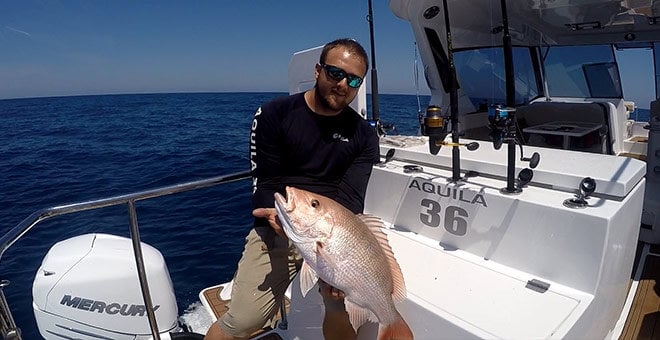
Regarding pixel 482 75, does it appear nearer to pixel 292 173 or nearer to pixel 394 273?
pixel 292 173

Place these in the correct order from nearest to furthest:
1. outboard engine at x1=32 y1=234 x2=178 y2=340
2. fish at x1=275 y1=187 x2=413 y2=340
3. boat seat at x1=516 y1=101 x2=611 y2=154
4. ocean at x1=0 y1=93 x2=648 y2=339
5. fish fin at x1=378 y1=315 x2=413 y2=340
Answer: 1. fish at x1=275 y1=187 x2=413 y2=340
2. fish fin at x1=378 y1=315 x2=413 y2=340
3. outboard engine at x1=32 y1=234 x2=178 y2=340
4. boat seat at x1=516 y1=101 x2=611 y2=154
5. ocean at x1=0 y1=93 x2=648 y2=339

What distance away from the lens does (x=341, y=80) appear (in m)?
2.26

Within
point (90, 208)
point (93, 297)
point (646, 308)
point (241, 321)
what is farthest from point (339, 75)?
point (646, 308)

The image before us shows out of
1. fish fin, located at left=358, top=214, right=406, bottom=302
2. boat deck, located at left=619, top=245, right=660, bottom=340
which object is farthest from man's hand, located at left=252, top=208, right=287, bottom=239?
boat deck, located at left=619, top=245, right=660, bottom=340

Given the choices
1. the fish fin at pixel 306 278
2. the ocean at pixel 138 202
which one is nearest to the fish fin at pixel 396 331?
the fish fin at pixel 306 278

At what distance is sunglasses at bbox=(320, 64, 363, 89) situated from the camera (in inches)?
88.4

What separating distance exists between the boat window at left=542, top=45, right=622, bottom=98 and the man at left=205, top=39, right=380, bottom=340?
6279mm

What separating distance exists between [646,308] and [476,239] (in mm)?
1779

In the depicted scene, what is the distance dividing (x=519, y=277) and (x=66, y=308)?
3243 millimetres

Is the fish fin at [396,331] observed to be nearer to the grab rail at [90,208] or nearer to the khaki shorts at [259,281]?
the khaki shorts at [259,281]

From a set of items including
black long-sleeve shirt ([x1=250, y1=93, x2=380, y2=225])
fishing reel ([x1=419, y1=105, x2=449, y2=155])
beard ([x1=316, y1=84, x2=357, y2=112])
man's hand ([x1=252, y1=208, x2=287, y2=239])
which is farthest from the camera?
fishing reel ([x1=419, y1=105, x2=449, y2=155])

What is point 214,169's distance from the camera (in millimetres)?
12453

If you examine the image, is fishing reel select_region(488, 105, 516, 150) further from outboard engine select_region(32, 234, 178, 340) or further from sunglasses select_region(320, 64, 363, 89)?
outboard engine select_region(32, 234, 178, 340)

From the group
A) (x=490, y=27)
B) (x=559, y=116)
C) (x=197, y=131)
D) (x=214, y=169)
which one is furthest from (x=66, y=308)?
(x=197, y=131)
